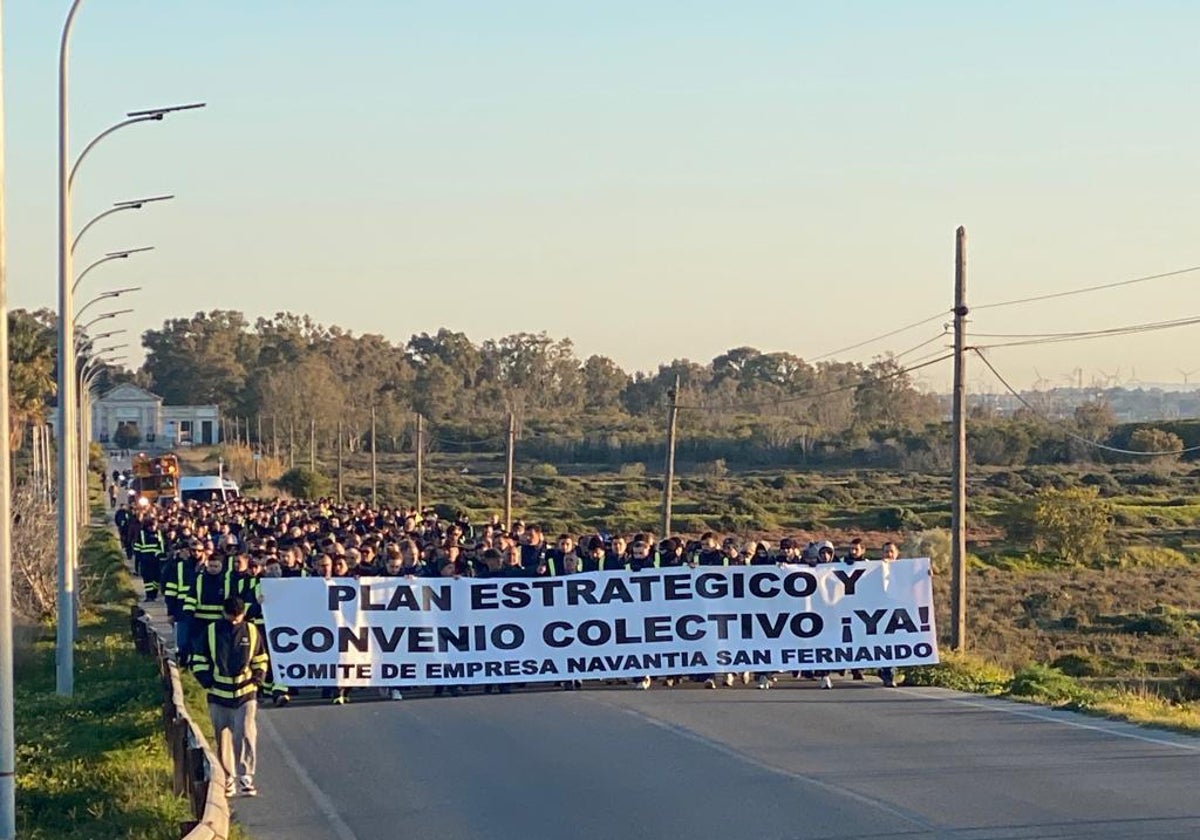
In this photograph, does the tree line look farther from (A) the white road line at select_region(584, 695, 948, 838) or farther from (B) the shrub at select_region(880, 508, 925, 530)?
(A) the white road line at select_region(584, 695, 948, 838)

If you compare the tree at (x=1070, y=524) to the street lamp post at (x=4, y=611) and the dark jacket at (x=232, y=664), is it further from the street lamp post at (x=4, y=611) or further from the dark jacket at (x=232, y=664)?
the street lamp post at (x=4, y=611)

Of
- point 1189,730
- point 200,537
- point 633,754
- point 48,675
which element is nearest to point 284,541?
point 200,537

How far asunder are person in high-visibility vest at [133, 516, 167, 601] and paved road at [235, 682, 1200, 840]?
15221mm

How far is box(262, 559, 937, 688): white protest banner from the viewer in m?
18.6

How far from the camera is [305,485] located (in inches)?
3273

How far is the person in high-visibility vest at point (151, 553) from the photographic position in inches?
1289

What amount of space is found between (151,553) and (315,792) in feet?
75.3

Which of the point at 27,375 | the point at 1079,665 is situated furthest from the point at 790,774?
the point at 27,375

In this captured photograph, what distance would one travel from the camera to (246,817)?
12.0m

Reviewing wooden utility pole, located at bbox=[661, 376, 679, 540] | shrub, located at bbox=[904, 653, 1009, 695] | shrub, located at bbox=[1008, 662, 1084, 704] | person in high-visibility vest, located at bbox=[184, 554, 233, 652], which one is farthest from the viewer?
wooden utility pole, located at bbox=[661, 376, 679, 540]

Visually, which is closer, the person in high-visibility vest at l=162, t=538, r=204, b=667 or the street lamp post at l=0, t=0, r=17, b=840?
the street lamp post at l=0, t=0, r=17, b=840

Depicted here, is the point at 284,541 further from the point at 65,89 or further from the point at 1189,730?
the point at 1189,730

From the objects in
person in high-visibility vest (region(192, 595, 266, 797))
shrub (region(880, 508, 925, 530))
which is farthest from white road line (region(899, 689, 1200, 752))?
shrub (region(880, 508, 925, 530))

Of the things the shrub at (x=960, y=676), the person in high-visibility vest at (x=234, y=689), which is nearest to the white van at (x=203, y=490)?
the shrub at (x=960, y=676)
